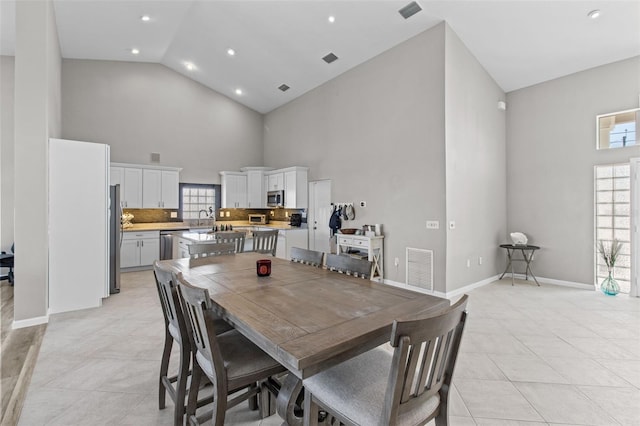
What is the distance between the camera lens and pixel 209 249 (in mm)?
3164

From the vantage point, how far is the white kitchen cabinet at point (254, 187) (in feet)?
25.9

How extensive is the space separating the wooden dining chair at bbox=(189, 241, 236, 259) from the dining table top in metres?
0.64

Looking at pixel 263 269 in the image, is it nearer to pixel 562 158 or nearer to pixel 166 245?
pixel 166 245

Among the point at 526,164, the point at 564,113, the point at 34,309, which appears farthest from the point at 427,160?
the point at 34,309

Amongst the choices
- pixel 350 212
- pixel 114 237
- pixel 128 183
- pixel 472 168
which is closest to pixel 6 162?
A: pixel 128 183

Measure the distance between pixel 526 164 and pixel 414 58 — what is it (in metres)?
2.92

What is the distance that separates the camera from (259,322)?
1356 millimetres

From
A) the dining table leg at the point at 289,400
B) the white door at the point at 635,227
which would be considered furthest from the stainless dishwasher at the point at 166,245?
the white door at the point at 635,227

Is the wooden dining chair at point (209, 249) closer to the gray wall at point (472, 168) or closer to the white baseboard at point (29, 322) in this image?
the white baseboard at point (29, 322)

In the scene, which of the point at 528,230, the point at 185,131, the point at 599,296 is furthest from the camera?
the point at 185,131

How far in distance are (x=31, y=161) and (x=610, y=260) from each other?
7942 mm

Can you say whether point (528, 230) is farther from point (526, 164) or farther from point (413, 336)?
point (413, 336)

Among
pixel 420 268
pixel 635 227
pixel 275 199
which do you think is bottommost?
pixel 420 268

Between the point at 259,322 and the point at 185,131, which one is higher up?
the point at 185,131
